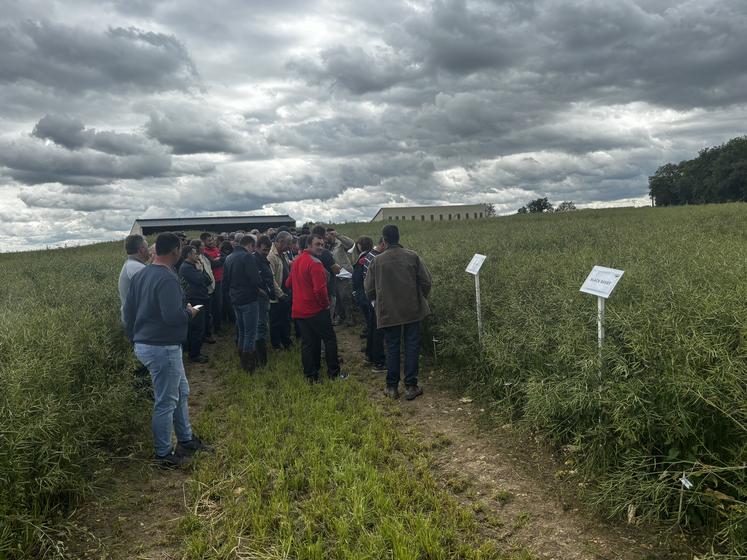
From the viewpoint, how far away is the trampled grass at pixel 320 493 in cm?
333

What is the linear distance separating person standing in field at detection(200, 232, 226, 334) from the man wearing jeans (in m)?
6.06

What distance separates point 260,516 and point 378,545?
997 millimetres

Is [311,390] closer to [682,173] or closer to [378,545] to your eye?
[378,545]

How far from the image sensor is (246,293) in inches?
307

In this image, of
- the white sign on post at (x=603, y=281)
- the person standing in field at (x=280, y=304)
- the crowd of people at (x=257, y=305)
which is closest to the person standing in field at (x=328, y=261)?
the crowd of people at (x=257, y=305)

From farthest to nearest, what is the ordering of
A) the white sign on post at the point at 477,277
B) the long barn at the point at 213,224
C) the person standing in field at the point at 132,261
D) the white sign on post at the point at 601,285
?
the long barn at the point at 213,224
the white sign on post at the point at 477,277
the person standing in field at the point at 132,261
the white sign on post at the point at 601,285

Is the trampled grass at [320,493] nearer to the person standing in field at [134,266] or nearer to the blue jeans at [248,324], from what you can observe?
the person standing in field at [134,266]

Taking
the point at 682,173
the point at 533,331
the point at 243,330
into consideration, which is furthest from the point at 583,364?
the point at 682,173

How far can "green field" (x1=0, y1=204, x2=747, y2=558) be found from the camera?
3.21m

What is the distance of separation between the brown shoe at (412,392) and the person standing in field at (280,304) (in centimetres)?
321

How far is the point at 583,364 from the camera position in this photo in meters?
4.06

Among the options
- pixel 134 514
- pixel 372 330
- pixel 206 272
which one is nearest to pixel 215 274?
pixel 206 272

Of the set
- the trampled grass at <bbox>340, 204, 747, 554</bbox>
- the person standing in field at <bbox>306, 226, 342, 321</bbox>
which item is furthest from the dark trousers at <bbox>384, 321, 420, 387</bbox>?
the person standing in field at <bbox>306, 226, 342, 321</bbox>

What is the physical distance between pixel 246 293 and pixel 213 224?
41.7 meters
